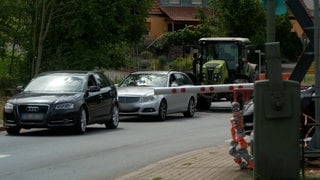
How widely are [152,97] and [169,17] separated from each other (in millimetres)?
42942

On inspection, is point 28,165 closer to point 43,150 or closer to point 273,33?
point 43,150

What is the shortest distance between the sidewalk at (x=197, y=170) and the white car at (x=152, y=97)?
9.90m

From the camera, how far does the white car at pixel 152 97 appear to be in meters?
22.1

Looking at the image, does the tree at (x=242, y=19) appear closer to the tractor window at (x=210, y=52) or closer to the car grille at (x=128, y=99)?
the tractor window at (x=210, y=52)

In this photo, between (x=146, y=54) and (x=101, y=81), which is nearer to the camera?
(x=101, y=81)

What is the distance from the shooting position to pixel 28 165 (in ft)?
38.7

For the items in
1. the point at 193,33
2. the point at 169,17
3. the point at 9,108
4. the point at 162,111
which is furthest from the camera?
the point at 169,17

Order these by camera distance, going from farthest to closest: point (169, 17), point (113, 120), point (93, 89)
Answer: point (169, 17), point (113, 120), point (93, 89)

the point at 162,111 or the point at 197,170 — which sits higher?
the point at 197,170

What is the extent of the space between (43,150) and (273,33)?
263 inches

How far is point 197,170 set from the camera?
10148mm

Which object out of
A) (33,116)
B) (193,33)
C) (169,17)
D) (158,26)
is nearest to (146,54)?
(193,33)

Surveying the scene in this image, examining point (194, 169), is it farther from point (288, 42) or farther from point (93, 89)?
point (288, 42)

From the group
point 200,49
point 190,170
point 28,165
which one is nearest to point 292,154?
point 190,170
